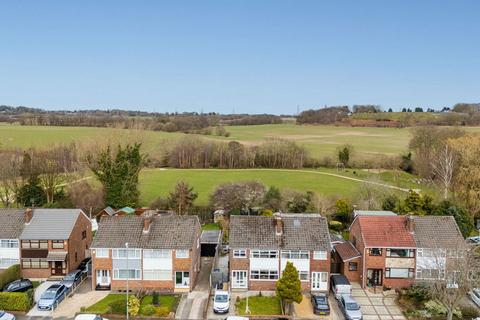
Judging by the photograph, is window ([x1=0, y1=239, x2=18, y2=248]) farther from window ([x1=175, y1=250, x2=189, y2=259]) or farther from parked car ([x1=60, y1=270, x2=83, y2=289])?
window ([x1=175, y1=250, x2=189, y2=259])

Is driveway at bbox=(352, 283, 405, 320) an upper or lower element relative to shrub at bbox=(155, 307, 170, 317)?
lower

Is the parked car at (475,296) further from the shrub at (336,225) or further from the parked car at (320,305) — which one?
the shrub at (336,225)

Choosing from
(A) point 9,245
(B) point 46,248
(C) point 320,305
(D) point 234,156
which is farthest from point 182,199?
(D) point 234,156

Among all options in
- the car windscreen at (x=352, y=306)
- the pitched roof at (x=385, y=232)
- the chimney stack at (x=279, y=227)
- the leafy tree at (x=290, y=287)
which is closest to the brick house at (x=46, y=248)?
the chimney stack at (x=279, y=227)

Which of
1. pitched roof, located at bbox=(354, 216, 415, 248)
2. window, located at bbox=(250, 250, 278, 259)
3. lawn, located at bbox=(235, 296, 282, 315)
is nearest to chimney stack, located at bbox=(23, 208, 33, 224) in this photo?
window, located at bbox=(250, 250, 278, 259)

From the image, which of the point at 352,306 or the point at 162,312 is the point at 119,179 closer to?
the point at 162,312

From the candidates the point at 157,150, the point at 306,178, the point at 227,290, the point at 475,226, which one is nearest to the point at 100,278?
the point at 227,290

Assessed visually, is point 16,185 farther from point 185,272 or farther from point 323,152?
point 323,152
